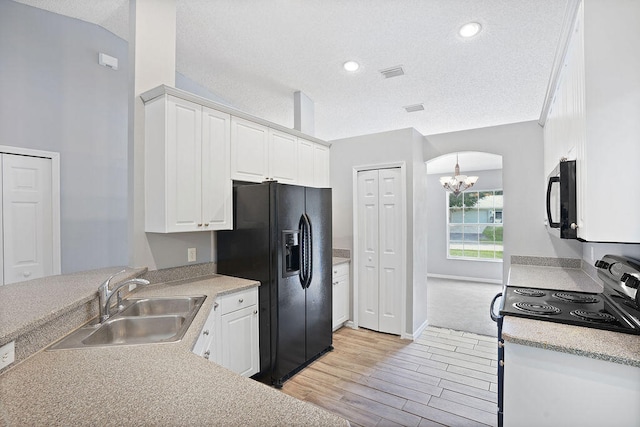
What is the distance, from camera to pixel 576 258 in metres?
3.30

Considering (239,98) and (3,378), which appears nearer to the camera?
(3,378)

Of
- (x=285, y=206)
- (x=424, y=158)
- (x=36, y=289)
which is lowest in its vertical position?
(x=36, y=289)

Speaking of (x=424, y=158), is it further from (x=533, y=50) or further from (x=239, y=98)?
(x=239, y=98)

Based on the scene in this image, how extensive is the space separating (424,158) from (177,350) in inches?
147

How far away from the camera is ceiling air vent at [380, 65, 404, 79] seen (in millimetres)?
3154

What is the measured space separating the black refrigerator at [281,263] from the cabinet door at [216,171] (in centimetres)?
14

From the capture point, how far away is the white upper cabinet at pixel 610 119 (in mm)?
1412

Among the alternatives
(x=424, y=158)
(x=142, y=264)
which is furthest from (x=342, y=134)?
(x=142, y=264)

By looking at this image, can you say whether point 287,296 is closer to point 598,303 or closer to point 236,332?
point 236,332

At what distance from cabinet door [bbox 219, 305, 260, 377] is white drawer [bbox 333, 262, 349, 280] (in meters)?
1.44

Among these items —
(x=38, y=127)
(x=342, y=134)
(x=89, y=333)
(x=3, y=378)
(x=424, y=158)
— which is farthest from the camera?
(x=342, y=134)

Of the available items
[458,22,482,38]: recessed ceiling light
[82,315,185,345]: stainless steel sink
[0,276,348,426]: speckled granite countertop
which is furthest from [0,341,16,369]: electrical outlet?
[458,22,482,38]: recessed ceiling light

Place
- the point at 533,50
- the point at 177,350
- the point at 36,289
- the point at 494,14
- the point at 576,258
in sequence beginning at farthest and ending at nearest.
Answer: the point at 576,258 < the point at 533,50 < the point at 494,14 < the point at 36,289 < the point at 177,350

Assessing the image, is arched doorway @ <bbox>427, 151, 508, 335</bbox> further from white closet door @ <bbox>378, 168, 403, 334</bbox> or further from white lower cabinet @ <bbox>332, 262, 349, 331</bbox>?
white lower cabinet @ <bbox>332, 262, 349, 331</bbox>
